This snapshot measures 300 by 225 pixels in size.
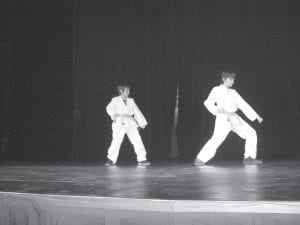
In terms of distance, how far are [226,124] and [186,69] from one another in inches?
84.6

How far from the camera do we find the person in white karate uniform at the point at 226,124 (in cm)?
578

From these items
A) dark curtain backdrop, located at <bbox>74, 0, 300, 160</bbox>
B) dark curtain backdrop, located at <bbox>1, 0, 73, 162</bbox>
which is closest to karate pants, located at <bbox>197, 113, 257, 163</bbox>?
dark curtain backdrop, located at <bbox>74, 0, 300, 160</bbox>

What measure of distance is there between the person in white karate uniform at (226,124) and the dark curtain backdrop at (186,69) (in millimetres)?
1683

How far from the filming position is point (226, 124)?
5770 millimetres

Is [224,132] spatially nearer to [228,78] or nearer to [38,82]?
[228,78]

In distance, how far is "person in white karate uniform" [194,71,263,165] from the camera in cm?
578

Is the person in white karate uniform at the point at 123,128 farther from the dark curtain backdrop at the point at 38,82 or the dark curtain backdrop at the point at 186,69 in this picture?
the dark curtain backdrop at the point at 38,82

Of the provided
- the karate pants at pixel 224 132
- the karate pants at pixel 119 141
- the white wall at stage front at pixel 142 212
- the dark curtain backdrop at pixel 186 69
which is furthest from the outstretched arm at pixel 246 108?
the white wall at stage front at pixel 142 212

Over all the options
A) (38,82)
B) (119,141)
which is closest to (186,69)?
(119,141)

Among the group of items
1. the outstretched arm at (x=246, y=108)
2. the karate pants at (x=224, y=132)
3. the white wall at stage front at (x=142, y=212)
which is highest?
the outstretched arm at (x=246, y=108)

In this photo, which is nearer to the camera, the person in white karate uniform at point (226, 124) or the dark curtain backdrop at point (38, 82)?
the person in white karate uniform at point (226, 124)

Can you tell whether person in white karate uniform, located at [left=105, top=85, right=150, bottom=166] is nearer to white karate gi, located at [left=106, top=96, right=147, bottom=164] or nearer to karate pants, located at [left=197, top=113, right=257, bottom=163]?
white karate gi, located at [left=106, top=96, right=147, bottom=164]

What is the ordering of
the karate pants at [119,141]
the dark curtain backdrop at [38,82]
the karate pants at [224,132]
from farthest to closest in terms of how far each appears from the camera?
the dark curtain backdrop at [38,82], the karate pants at [119,141], the karate pants at [224,132]

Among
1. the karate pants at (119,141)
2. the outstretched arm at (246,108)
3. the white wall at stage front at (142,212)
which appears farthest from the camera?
the karate pants at (119,141)
